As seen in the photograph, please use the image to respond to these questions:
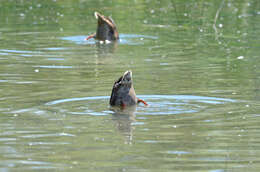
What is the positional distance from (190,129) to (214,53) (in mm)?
7025

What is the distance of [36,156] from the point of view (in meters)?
7.03

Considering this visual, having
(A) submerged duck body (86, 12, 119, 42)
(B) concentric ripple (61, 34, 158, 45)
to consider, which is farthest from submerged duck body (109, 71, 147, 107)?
(A) submerged duck body (86, 12, 119, 42)

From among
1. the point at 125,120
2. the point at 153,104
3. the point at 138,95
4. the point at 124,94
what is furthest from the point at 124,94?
the point at 125,120

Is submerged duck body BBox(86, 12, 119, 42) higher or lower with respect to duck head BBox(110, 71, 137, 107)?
lower

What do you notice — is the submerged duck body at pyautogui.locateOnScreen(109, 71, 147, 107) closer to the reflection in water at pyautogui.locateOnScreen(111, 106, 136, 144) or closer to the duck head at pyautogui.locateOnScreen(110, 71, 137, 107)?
the duck head at pyautogui.locateOnScreen(110, 71, 137, 107)

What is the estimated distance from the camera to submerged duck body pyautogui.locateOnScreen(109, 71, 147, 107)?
9766 millimetres

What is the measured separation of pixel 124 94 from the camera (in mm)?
9820

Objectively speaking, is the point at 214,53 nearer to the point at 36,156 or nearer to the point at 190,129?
the point at 190,129

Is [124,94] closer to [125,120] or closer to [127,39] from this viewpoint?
[125,120]

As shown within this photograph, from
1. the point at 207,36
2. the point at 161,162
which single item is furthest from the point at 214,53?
the point at 161,162

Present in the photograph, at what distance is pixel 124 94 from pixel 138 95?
0.73 metres

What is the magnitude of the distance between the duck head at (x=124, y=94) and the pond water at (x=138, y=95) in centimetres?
19

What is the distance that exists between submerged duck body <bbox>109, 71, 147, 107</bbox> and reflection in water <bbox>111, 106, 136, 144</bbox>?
112 mm

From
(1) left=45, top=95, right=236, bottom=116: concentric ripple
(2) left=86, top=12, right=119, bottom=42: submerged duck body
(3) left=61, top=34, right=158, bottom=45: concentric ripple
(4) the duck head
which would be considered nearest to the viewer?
(1) left=45, top=95, right=236, bottom=116: concentric ripple
